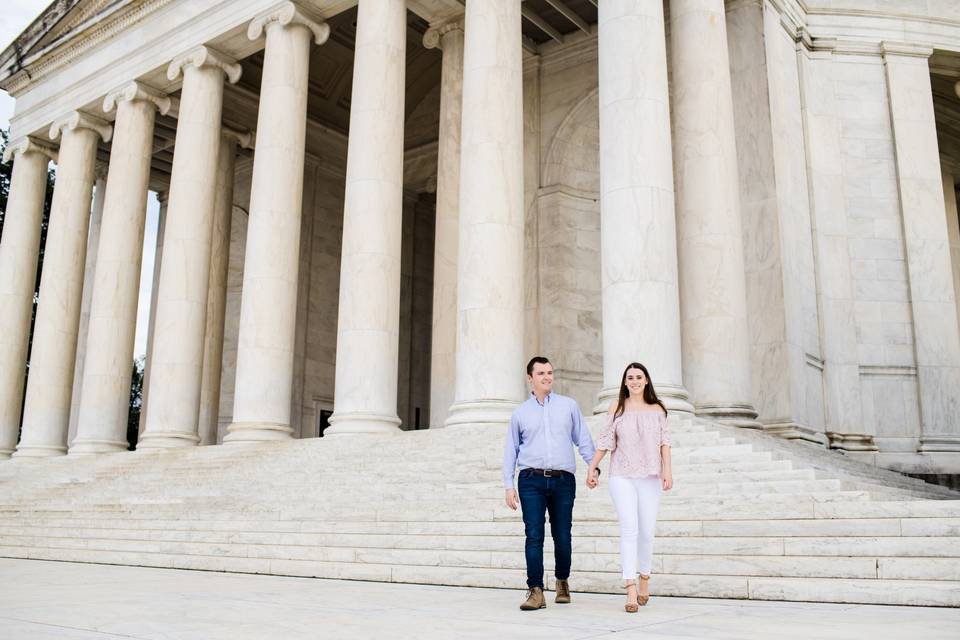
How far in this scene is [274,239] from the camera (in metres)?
45.2

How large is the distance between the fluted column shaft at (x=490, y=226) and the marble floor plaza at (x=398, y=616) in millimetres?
15730

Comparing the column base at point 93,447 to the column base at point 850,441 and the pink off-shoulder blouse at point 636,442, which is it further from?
the pink off-shoulder blouse at point 636,442

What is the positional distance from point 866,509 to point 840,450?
27.1 metres

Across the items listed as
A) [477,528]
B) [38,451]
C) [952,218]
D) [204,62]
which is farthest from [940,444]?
[38,451]

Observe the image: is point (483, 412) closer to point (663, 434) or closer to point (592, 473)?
point (663, 434)

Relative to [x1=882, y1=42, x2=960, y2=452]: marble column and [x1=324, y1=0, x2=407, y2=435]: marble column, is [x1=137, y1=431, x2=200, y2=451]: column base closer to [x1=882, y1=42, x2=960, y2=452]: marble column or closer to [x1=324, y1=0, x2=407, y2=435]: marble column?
[x1=324, y1=0, x2=407, y2=435]: marble column

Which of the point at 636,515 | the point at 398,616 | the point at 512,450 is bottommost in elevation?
the point at 398,616

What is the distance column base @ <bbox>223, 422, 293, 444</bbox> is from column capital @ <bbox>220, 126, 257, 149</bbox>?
3032 centimetres

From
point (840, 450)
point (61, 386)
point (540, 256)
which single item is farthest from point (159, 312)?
point (840, 450)

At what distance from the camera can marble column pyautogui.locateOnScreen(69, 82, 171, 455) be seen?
53062 mm

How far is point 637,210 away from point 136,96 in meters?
37.9

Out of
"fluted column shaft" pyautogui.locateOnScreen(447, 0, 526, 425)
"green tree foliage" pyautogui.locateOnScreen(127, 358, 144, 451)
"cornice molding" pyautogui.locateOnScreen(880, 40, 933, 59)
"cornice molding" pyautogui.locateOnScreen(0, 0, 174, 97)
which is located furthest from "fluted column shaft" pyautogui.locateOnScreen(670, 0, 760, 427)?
"green tree foliage" pyautogui.locateOnScreen(127, 358, 144, 451)

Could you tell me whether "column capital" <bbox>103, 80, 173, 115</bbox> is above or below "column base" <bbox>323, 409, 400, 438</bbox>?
above

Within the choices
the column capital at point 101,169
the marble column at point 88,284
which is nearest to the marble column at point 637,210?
the marble column at point 88,284
